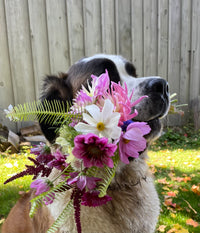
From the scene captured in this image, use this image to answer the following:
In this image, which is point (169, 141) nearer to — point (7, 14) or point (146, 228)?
point (146, 228)

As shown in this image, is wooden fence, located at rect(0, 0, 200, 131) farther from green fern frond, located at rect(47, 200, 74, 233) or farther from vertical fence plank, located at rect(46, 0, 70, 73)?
green fern frond, located at rect(47, 200, 74, 233)

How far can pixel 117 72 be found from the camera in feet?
5.95

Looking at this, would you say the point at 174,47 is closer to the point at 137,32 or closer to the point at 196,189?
the point at 137,32

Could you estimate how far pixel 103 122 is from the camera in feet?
2.70

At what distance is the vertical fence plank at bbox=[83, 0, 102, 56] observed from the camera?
463cm

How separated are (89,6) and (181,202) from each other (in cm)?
412

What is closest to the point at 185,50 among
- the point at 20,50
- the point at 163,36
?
the point at 163,36

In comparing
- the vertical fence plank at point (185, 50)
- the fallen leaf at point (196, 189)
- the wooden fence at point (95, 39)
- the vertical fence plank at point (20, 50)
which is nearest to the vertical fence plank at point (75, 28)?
the wooden fence at point (95, 39)

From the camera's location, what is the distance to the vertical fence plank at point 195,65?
5492 millimetres

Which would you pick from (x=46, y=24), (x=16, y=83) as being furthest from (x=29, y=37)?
(x=16, y=83)

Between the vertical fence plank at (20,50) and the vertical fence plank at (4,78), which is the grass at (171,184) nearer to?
the vertical fence plank at (4,78)

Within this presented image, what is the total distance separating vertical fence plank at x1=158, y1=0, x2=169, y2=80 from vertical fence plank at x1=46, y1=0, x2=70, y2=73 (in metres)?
2.28

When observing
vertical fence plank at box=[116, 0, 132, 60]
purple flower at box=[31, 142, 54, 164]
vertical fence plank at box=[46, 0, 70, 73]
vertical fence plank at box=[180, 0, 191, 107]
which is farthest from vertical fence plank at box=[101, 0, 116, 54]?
purple flower at box=[31, 142, 54, 164]

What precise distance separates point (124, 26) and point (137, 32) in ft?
1.20
